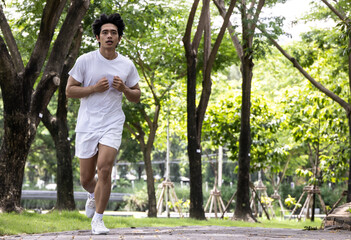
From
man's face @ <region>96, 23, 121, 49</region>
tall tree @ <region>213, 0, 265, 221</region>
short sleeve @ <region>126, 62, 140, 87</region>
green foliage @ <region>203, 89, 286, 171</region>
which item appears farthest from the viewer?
green foliage @ <region>203, 89, 286, 171</region>

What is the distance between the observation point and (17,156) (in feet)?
35.0

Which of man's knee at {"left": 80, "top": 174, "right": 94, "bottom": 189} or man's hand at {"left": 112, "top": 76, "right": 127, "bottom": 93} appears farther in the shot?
man's knee at {"left": 80, "top": 174, "right": 94, "bottom": 189}

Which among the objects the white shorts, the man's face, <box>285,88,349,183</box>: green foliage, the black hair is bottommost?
the white shorts

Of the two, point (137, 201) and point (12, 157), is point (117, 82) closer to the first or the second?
point (12, 157)

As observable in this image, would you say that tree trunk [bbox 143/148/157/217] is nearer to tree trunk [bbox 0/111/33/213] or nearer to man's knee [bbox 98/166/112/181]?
tree trunk [bbox 0/111/33/213]

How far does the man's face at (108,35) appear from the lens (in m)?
6.09

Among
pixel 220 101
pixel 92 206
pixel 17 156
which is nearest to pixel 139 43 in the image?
pixel 220 101

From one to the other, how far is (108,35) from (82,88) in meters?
0.60

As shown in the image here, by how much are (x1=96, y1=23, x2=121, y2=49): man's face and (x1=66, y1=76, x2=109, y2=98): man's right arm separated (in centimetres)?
44

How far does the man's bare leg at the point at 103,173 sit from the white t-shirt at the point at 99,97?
23 cm

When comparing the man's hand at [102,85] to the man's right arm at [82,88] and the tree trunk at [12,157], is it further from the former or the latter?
the tree trunk at [12,157]

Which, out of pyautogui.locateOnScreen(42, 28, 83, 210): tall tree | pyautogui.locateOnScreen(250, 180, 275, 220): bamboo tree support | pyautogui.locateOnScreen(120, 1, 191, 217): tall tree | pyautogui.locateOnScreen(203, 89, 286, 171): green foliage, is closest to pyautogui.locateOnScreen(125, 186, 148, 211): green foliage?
pyautogui.locateOnScreen(250, 180, 275, 220): bamboo tree support

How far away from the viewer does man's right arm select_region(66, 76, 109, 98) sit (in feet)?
19.2

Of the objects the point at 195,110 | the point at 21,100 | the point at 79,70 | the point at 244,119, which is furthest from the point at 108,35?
the point at 244,119
